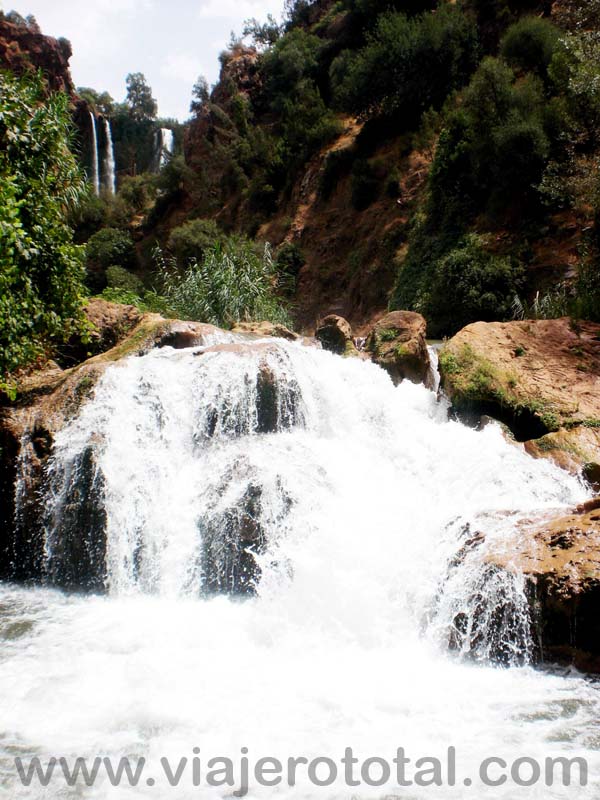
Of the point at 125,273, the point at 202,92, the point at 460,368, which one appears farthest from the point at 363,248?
the point at 202,92

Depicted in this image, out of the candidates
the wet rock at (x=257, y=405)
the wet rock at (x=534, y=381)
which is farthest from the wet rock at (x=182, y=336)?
the wet rock at (x=534, y=381)

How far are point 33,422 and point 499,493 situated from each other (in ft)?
18.9

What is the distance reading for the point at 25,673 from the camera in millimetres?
4750

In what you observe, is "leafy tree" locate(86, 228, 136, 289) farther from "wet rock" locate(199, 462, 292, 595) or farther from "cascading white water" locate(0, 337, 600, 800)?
"wet rock" locate(199, 462, 292, 595)

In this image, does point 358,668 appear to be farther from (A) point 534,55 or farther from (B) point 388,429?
(A) point 534,55

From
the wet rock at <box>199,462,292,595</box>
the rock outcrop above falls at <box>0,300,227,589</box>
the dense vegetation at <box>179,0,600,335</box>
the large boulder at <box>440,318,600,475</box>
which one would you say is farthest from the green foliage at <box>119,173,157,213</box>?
the wet rock at <box>199,462,292,595</box>

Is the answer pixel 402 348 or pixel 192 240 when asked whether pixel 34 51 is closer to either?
pixel 192 240

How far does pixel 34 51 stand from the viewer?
36438mm

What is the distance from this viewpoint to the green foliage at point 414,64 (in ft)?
71.6

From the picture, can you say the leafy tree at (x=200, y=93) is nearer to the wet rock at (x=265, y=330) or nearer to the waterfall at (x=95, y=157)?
the waterfall at (x=95, y=157)

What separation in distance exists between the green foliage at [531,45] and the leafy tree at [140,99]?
34189 mm

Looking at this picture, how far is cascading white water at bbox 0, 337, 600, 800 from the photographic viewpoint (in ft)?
13.2

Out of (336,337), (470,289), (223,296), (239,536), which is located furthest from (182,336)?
(470,289)

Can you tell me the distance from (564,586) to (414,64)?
22.1 metres
